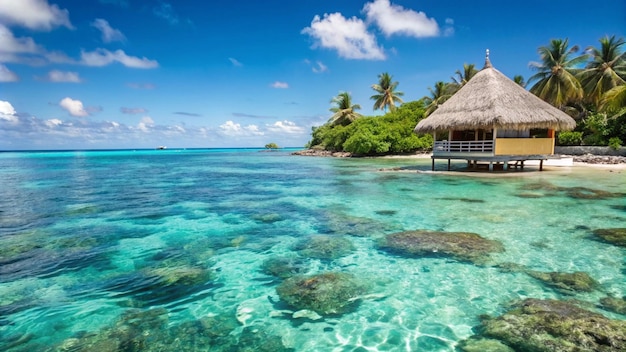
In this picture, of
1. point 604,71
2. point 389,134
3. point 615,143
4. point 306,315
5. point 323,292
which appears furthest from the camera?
point 389,134

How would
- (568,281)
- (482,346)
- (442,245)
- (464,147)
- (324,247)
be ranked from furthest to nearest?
(464,147), (324,247), (442,245), (568,281), (482,346)

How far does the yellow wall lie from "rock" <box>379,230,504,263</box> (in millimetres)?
12070

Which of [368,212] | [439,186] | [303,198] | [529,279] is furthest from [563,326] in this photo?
[439,186]

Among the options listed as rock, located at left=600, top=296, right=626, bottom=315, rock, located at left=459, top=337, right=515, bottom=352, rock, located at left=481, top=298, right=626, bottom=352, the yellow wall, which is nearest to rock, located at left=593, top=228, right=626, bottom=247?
rock, located at left=600, top=296, right=626, bottom=315

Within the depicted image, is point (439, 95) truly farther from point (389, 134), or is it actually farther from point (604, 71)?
point (604, 71)

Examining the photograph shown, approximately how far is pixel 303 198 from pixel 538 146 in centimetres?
1300

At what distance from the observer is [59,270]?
5.16m

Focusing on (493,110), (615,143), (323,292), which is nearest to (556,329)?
(323,292)

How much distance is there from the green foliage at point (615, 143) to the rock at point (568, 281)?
22.0m

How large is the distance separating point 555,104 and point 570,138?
331 cm

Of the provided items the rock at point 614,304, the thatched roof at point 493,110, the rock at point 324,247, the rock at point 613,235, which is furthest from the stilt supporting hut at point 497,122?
the rock at point 614,304

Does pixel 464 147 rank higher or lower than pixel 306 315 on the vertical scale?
higher

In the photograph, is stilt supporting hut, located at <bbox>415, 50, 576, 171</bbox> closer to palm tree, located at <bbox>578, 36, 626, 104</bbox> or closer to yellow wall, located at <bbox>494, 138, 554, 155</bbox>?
yellow wall, located at <bbox>494, 138, 554, 155</bbox>

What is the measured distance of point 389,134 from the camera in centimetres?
3381
